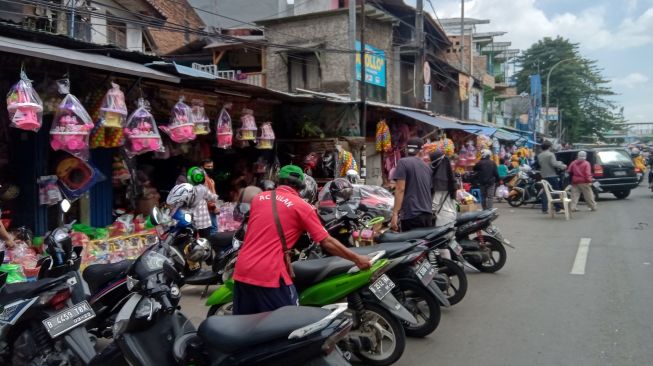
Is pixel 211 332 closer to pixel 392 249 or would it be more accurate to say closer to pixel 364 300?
pixel 364 300

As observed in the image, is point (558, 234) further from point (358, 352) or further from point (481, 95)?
point (481, 95)

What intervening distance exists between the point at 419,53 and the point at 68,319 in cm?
1836

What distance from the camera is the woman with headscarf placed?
7039mm

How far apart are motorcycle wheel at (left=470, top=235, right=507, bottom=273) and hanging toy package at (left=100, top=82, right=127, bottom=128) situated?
492 cm

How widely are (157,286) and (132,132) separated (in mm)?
4088

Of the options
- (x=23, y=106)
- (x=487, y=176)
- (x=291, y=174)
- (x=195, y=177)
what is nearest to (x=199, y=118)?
(x=195, y=177)

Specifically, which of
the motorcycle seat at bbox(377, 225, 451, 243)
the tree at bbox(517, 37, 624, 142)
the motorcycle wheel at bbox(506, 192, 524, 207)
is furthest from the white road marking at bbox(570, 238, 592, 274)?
the tree at bbox(517, 37, 624, 142)

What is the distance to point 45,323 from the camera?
374cm

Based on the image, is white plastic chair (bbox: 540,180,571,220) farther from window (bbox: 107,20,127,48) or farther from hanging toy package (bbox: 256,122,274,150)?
window (bbox: 107,20,127,48)

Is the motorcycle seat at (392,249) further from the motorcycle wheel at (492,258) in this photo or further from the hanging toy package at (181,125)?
the hanging toy package at (181,125)

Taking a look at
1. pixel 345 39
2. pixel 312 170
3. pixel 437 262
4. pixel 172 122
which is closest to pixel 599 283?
pixel 437 262

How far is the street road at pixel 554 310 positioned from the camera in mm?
4520

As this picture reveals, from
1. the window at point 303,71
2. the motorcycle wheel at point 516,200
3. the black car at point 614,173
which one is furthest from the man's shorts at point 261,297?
the black car at point 614,173

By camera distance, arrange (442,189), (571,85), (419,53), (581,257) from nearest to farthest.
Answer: (442,189)
(581,257)
(419,53)
(571,85)
